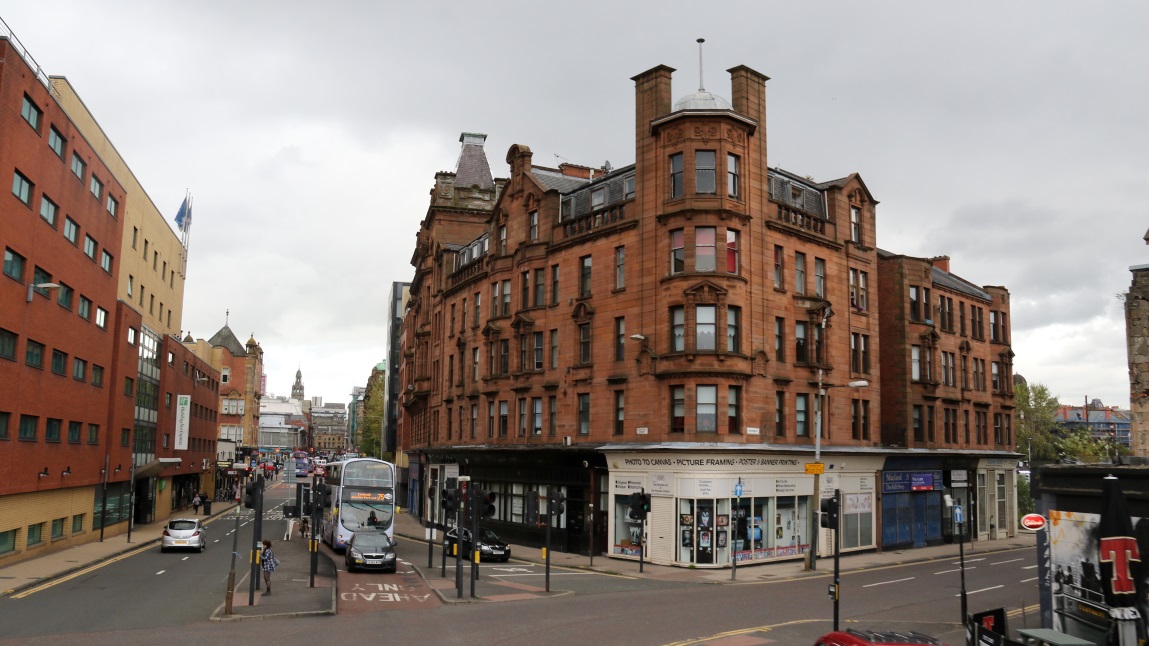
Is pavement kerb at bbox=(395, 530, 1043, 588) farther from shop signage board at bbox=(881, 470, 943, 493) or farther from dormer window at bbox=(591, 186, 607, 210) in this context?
dormer window at bbox=(591, 186, 607, 210)

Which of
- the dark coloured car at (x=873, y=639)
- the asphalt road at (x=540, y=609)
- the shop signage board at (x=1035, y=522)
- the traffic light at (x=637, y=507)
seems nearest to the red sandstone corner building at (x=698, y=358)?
the traffic light at (x=637, y=507)

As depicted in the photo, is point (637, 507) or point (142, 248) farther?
point (142, 248)

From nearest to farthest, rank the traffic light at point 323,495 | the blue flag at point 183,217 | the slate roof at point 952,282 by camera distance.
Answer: the traffic light at point 323,495 → the slate roof at point 952,282 → the blue flag at point 183,217

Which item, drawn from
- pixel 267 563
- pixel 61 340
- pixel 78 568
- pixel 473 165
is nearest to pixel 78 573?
pixel 78 568

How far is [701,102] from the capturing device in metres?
38.5

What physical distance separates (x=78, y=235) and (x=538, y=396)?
79.0 ft

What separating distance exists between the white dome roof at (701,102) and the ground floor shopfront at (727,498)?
14952 mm

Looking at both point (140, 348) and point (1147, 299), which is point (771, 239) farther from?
point (140, 348)

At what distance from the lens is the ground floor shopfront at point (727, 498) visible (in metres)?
35.7

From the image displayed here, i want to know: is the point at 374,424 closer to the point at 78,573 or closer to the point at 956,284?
the point at 956,284

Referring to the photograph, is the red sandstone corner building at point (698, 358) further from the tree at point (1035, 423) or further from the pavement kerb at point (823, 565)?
the tree at point (1035, 423)

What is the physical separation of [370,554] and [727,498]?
14.6 meters

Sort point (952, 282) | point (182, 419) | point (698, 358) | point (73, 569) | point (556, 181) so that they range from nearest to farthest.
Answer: point (73, 569) → point (698, 358) → point (556, 181) → point (952, 282) → point (182, 419)

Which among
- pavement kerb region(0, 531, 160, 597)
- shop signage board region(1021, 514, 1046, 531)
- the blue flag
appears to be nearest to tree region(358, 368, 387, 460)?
the blue flag
